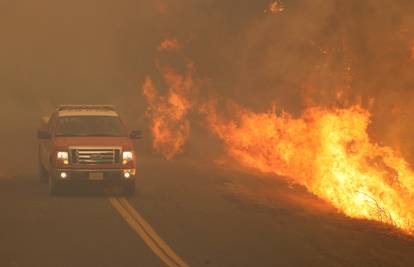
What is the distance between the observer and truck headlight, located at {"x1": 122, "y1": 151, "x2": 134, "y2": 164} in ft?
59.7

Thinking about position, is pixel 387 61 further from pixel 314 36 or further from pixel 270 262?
pixel 270 262

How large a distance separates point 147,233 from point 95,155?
5.29 metres

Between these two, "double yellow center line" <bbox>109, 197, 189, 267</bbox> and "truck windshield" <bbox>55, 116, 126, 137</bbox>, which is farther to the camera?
"truck windshield" <bbox>55, 116, 126, 137</bbox>

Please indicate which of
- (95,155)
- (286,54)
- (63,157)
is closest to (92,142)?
(95,155)

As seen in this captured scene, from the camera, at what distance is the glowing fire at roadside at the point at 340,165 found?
17.8 m

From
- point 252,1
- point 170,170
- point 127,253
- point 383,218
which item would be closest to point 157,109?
point 252,1

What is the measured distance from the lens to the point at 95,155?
714 inches

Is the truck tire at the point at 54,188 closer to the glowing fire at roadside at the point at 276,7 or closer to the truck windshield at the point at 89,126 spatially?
the truck windshield at the point at 89,126

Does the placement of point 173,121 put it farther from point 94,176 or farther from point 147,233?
point 147,233

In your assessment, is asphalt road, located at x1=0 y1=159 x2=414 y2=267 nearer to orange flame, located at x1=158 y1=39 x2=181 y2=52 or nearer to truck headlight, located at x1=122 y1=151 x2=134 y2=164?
truck headlight, located at x1=122 y1=151 x2=134 y2=164

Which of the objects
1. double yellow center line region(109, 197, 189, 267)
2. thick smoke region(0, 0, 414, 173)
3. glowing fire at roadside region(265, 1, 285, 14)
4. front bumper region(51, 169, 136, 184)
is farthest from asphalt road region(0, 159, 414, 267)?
glowing fire at roadside region(265, 1, 285, 14)

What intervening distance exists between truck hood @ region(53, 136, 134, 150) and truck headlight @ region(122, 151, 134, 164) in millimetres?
125

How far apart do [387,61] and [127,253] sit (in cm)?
1841

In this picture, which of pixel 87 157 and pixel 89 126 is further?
pixel 89 126
